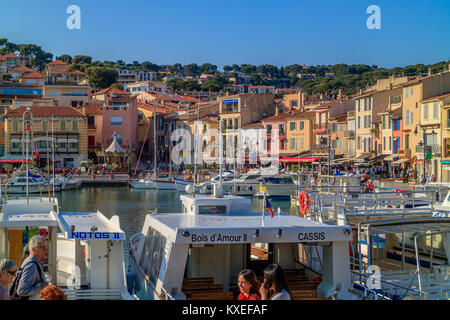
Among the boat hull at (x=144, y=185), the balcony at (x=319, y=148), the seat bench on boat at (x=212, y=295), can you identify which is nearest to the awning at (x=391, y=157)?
the balcony at (x=319, y=148)

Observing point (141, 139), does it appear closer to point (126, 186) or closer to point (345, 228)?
point (126, 186)

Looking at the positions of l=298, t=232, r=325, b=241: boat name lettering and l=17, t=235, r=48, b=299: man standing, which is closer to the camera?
l=17, t=235, r=48, b=299: man standing

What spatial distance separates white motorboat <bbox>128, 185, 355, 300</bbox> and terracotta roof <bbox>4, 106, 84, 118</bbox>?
5949 cm

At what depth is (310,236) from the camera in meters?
12.0

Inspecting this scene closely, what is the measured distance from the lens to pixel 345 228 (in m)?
12.3

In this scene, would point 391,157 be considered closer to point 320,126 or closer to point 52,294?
point 320,126

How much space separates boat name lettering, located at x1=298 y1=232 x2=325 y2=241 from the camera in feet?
39.4

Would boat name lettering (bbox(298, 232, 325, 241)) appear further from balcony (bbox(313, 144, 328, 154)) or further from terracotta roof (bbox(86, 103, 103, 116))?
terracotta roof (bbox(86, 103, 103, 116))

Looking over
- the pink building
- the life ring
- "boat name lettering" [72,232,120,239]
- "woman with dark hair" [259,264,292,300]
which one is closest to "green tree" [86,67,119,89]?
the pink building

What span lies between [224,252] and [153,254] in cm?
247

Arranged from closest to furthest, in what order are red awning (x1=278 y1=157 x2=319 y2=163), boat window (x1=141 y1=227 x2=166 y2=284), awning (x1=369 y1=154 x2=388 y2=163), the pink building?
boat window (x1=141 y1=227 x2=166 y2=284) < awning (x1=369 y1=154 x2=388 y2=163) < red awning (x1=278 y1=157 x2=319 y2=163) < the pink building

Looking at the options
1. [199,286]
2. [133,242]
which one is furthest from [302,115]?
[199,286]

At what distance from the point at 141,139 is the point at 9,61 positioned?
57.0 m
